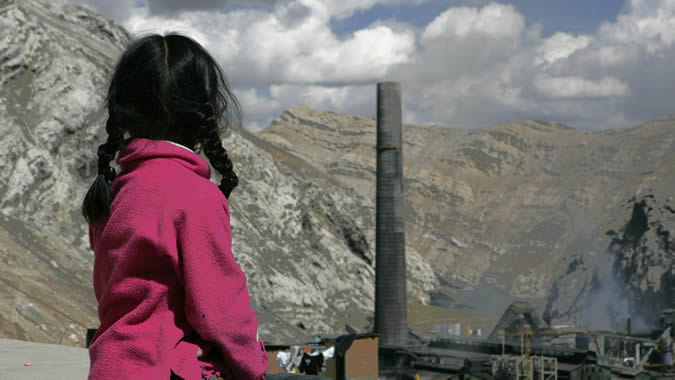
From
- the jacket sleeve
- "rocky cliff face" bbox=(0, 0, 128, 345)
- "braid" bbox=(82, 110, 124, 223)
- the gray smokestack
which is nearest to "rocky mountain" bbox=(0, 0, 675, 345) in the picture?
"rocky cliff face" bbox=(0, 0, 128, 345)

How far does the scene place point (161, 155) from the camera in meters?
1.77

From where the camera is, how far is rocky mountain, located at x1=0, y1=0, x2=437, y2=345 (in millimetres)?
22734

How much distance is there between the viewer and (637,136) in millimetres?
128375

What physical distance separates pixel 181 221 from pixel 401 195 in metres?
21.7

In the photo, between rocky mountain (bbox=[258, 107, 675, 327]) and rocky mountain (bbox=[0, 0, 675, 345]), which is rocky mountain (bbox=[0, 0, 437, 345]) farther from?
rocky mountain (bbox=[258, 107, 675, 327])

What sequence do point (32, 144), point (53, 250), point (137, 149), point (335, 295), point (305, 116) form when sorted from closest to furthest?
point (137, 149) → point (53, 250) → point (32, 144) → point (335, 295) → point (305, 116)

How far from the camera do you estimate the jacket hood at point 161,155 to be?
178 centimetres

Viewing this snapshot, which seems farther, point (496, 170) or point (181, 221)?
point (496, 170)

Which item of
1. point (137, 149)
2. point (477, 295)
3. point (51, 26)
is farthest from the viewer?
point (477, 295)

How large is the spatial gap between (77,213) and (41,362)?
28171 mm

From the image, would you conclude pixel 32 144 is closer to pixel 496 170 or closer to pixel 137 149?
pixel 137 149

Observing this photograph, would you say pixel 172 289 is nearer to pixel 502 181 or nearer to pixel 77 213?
pixel 77 213

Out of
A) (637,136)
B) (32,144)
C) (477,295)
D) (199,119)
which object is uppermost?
(637,136)

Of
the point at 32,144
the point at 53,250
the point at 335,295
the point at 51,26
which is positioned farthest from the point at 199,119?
the point at 335,295
